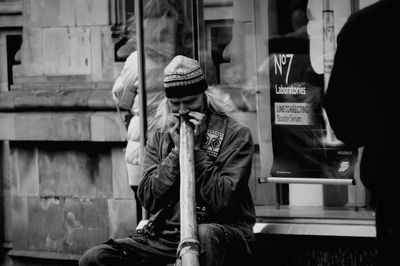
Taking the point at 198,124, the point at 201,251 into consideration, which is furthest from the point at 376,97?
the point at 198,124

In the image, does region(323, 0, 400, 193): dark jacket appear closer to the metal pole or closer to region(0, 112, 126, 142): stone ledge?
the metal pole

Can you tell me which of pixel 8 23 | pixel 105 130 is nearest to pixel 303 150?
pixel 105 130

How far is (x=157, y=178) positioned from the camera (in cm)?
591

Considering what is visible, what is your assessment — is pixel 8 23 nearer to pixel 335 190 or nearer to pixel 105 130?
pixel 105 130

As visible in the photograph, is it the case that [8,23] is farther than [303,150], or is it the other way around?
[8,23]

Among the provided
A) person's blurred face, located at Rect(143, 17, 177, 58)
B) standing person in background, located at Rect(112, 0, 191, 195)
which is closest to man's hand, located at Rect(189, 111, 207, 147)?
standing person in background, located at Rect(112, 0, 191, 195)

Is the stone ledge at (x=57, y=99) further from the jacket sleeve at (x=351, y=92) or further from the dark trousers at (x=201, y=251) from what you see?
the jacket sleeve at (x=351, y=92)

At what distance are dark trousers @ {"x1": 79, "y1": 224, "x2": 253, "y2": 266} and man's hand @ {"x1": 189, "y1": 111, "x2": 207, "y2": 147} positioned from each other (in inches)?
19.8

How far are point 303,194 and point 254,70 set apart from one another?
0.85 metres

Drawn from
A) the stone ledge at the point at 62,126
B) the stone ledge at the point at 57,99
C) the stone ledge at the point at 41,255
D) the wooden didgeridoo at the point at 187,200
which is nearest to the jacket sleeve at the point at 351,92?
the wooden didgeridoo at the point at 187,200

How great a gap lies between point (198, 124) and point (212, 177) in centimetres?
33

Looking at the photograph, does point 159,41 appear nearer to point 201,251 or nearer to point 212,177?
point 212,177

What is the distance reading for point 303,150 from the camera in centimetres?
711

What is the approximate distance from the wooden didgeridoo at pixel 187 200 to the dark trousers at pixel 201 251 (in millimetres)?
71
